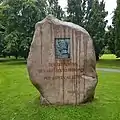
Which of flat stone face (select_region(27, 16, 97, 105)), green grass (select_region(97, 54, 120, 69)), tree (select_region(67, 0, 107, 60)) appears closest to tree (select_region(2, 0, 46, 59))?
tree (select_region(67, 0, 107, 60))

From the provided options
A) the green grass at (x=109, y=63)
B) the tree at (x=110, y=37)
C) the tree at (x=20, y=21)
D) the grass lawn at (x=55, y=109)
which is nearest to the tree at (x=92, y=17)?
the tree at (x=110, y=37)

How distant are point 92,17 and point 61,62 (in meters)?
31.9

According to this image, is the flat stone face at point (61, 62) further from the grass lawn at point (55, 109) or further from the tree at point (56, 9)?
the tree at point (56, 9)

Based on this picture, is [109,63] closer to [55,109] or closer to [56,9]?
[56,9]

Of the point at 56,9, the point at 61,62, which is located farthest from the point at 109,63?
the point at 61,62

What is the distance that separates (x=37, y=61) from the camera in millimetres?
9969

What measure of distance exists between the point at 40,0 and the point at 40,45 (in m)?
29.8

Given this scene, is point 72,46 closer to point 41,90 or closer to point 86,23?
point 41,90

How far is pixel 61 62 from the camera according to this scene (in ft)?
32.9

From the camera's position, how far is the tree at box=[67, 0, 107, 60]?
4044cm

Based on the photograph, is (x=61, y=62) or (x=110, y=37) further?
(x=110, y=37)

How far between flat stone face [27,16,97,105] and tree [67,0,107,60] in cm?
3004

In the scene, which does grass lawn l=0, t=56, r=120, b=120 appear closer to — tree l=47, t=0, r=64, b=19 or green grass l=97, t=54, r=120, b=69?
green grass l=97, t=54, r=120, b=69

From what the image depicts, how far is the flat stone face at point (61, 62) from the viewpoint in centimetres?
995
